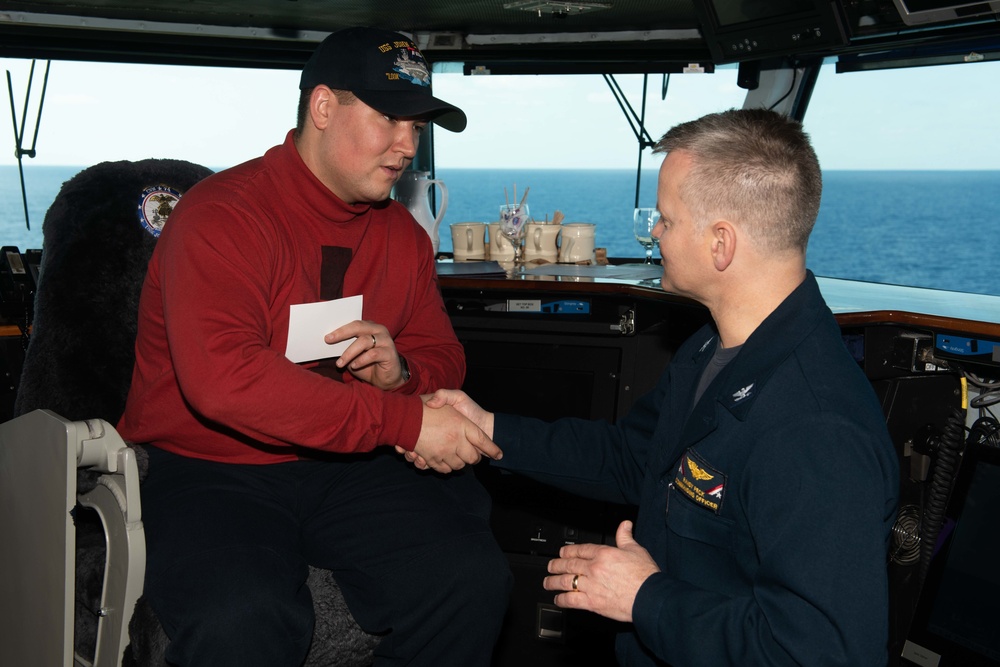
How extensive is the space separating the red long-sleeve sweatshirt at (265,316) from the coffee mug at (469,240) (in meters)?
1.11

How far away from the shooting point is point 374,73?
165 centimetres

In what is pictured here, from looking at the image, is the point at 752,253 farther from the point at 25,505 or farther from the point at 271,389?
the point at 25,505

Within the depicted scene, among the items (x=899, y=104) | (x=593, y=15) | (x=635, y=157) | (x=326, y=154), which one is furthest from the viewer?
(x=899, y=104)

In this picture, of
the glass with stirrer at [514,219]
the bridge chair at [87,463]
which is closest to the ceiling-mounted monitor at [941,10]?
the glass with stirrer at [514,219]

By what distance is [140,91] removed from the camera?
20.5m

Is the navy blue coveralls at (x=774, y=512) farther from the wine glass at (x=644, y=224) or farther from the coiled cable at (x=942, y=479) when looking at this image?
the wine glass at (x=644, y=224)

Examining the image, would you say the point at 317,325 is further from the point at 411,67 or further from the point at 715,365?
the point at 715,365

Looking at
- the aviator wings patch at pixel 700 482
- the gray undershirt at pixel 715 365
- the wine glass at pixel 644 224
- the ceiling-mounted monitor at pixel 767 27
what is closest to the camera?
the aviator wings patch at pixel 700 482

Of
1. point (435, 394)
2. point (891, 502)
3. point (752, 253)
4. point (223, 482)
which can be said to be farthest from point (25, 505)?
point (891, 502)

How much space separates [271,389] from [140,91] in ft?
71.5

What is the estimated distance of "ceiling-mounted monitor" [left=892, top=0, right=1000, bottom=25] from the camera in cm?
208

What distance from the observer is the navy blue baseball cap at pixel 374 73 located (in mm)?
1646

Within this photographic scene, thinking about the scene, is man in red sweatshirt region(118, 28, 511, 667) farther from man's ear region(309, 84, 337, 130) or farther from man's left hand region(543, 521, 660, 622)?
man's left hand region(543, 521, 660, 622)

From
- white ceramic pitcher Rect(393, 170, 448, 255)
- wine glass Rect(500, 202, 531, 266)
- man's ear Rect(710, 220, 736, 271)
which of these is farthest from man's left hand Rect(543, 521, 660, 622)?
white ceramic pitcher Rect(393, 170, 448, 255)
